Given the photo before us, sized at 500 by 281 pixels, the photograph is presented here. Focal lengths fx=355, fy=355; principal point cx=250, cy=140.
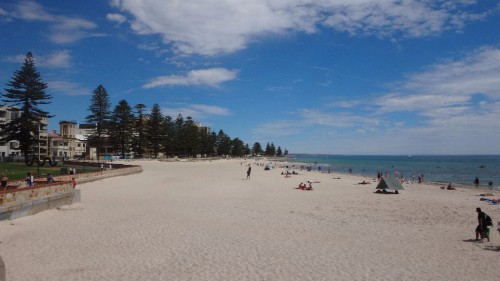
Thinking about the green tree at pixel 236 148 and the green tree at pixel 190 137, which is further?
the green tree at pixel 236 148

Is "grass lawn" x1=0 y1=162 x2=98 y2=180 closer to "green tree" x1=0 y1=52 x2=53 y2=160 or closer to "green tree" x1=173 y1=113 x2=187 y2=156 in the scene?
"green tree" x1=0 y1=52 x2=53 y2=160

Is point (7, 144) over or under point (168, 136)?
under

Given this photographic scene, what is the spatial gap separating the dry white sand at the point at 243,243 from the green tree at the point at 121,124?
57.9m

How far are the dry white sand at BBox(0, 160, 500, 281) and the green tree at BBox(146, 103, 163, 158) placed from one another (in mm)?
64648

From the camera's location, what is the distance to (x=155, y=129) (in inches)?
3196

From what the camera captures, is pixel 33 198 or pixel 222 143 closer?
pixel 33 198

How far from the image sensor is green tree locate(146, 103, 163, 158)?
80.9m

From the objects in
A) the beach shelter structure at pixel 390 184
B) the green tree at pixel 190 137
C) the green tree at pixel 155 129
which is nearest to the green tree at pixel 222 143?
the green tree at pixel 190 137

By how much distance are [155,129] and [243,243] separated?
73963 mm

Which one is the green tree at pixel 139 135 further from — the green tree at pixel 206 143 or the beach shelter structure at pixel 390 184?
the beach shelter structure at pixel 390 184

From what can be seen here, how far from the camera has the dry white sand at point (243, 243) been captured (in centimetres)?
808

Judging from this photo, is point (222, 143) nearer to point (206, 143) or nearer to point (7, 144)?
point (206, 143)

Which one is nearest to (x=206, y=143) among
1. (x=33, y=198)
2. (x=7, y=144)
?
(x=7, y=144)

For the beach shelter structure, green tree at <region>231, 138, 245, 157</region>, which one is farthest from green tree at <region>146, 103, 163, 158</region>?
green tree at <region>231, 138, 245, 157</region>
